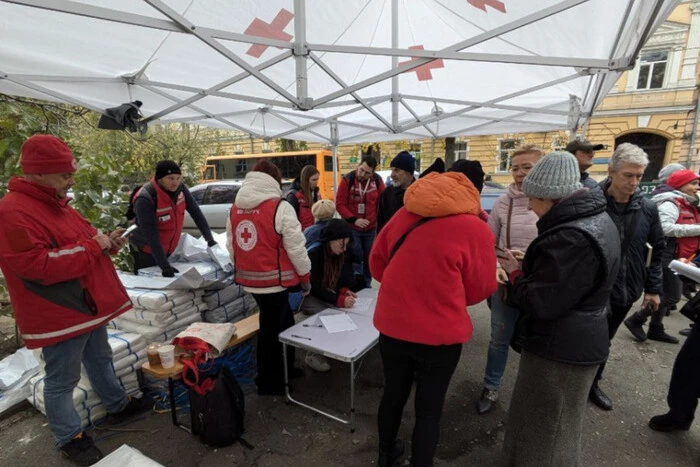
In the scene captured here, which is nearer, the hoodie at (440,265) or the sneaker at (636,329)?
the hoodie at (440,265)

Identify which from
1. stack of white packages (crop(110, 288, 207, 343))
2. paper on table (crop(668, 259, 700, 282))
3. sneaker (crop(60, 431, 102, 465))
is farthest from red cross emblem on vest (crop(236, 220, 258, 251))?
paper on table (crop(668, 259, 700, 282))

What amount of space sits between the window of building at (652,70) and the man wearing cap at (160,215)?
2106cm

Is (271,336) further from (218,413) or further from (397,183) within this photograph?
(397,183)

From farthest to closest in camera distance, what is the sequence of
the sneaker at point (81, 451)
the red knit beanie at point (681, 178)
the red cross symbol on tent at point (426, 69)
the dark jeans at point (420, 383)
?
the red cross symbol on tent at point (426, 69), the red knit beanie at point (681, 178), the sneaker at point (81, 451), the dark jeans at point (420, 383)

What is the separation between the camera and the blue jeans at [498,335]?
240 centimetres

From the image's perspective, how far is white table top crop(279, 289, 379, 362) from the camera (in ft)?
7.23

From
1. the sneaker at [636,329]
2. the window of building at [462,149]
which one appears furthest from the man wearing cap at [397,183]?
the window of building at [462,149]

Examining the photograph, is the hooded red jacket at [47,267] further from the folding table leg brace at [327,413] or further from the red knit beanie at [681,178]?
the red knit beanie at [681,178]

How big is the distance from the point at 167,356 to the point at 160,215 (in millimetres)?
1440

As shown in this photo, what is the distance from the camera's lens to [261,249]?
2.39 meters

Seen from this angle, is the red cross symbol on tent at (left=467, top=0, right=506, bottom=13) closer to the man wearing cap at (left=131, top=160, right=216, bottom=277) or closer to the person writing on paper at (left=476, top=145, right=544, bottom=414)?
the person writing on paper at (left=476, top=145, right=544, bottom=414)

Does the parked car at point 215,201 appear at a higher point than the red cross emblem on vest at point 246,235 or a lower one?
lower

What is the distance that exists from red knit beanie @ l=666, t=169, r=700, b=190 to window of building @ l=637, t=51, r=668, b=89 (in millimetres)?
17781

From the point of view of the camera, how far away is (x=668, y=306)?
3.72 m
